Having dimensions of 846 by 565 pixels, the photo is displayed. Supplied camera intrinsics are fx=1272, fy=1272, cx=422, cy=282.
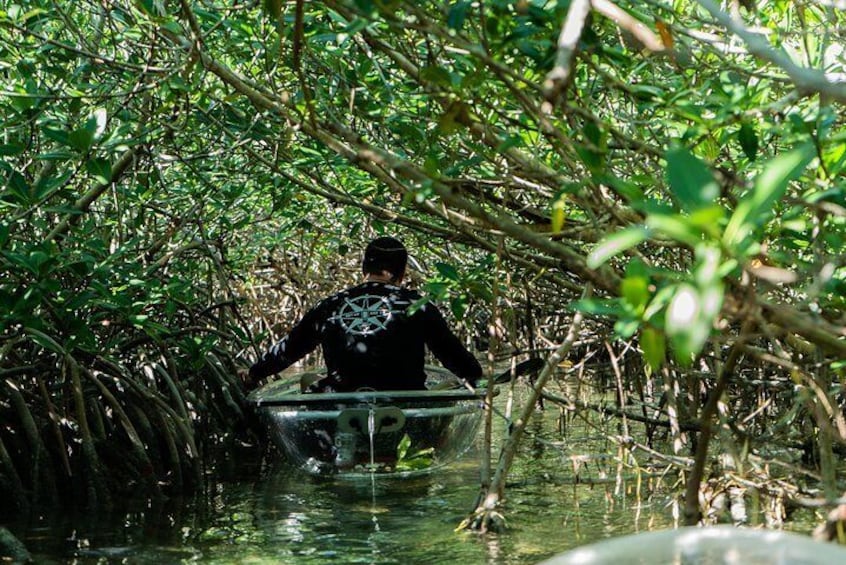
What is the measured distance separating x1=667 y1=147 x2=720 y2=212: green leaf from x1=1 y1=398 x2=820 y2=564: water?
2.37 metres

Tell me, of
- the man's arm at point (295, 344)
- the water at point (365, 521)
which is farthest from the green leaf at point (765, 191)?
the man's arm at point (295, 344)

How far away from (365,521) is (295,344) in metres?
1.22

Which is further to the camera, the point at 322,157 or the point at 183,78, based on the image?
the point at 322,157

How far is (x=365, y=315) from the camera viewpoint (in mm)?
6055

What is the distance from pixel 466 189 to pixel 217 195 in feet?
4.97

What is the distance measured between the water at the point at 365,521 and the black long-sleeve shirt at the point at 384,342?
511mm

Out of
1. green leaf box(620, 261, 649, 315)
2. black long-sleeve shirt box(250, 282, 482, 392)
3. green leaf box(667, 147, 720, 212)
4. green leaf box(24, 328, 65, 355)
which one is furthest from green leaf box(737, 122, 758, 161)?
black long-sleeve shirt box(250, 282, 482, 392)

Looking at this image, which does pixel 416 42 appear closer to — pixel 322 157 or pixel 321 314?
pixel 322 157

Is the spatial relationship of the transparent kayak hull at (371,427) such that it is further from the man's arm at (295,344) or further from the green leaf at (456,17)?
the green leaf at (456,17)

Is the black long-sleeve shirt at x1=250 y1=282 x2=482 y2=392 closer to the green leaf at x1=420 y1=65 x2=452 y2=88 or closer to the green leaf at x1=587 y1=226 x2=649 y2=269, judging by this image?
the green leaf at x1=420 y1=65 x2=452 y2=88

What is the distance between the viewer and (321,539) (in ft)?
16.6

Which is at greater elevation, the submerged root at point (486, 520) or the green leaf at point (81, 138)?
the green leaf at point (81, 138)

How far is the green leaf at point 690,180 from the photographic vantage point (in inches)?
61.9

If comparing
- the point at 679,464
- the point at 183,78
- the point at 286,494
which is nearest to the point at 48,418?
the point at 286,494
